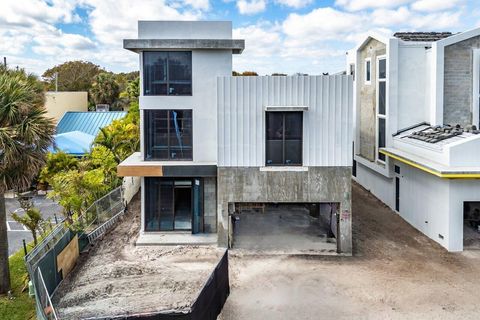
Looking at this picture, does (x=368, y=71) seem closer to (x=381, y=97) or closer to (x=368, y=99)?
(x=368, y=99)

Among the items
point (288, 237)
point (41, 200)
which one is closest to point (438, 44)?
point (288, 237)

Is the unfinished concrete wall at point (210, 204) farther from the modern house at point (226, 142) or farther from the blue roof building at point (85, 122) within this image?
the blue roof building at point (85, 122)

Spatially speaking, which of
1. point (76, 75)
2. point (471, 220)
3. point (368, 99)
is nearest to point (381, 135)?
point (368, 99)

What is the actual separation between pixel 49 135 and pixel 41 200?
1489 cm

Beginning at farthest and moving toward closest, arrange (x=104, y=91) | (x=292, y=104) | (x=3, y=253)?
(x=104, y=91) < (x=292, y=104) < (x=3, y=253)

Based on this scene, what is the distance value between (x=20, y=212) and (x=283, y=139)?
15.6m

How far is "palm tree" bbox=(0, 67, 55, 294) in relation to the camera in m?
12.0

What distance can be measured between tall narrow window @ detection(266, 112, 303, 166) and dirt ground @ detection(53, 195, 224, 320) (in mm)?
4086

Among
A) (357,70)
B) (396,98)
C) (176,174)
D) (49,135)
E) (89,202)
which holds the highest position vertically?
(357,70)

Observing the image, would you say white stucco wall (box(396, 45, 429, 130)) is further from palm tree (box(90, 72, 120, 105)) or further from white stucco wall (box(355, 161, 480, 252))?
palm tree (box(90, 72, 120, 105))

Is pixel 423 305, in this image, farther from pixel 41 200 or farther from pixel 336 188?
pixel 41 200

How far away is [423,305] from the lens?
468 inches

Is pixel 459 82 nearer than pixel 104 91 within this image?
Yes

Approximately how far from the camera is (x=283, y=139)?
16.2 m
